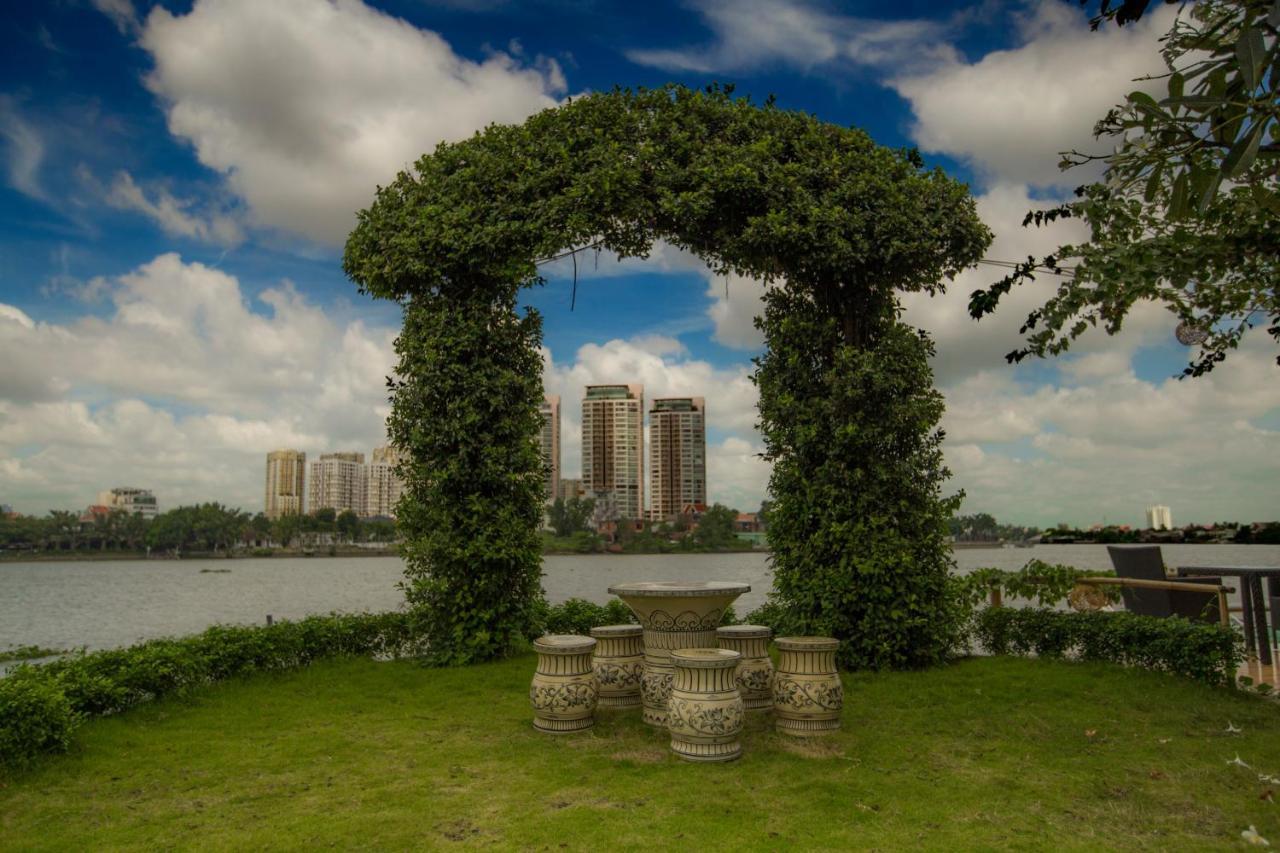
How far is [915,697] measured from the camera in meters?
7.10

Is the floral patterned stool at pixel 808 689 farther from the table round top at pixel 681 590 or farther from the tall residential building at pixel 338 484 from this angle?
the tall residential building at pixel 338 484

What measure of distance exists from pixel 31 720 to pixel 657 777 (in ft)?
13.3

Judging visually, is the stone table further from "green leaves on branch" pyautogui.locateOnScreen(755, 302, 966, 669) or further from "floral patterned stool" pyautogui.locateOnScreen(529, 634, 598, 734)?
"green leaves on branch" pyautogui.locateOnScreen(755, 302, 966, 669)

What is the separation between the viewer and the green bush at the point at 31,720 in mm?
5156

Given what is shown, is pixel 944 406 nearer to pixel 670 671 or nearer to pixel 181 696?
pixel 670 671

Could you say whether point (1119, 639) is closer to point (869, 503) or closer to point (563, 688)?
point (869, 503)

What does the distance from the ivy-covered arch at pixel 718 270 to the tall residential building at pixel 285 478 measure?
81.7 m

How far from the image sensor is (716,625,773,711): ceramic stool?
21.9ft

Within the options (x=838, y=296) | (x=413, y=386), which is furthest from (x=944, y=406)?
(x=413, y=386)

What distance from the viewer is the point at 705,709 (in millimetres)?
5367

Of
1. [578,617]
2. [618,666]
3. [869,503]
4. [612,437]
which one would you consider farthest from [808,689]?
[612,437]

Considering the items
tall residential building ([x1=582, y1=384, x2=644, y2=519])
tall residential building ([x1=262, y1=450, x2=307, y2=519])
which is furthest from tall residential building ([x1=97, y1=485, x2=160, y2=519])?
tall residential building ([x1=582, y1=384, x2=644, y2=519])

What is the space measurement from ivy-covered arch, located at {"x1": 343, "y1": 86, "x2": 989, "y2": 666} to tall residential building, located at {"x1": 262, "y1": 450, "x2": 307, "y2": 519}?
81674 millimetres

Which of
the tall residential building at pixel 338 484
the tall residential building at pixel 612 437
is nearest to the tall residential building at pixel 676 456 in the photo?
the tall residential building at pixel 612 437
